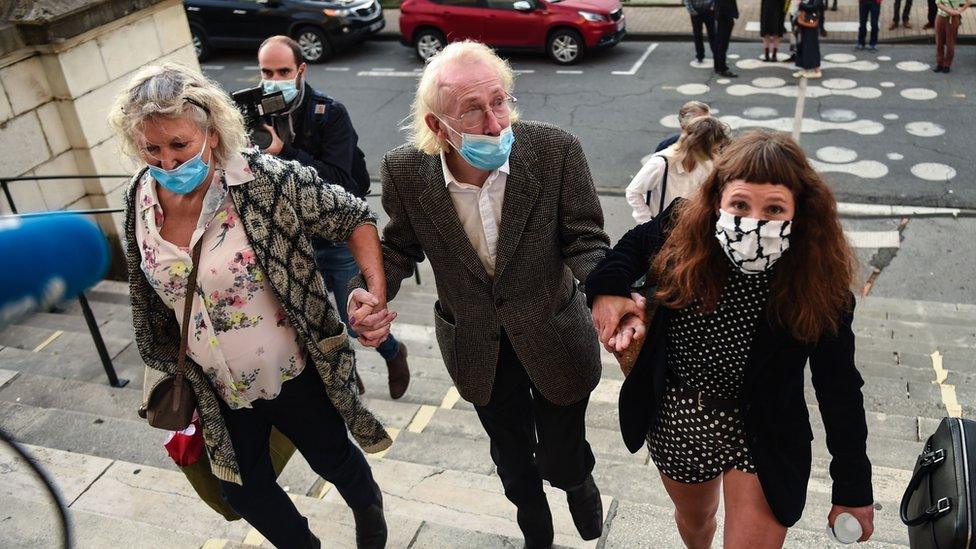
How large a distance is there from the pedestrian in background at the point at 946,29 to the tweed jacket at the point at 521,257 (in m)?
11.1

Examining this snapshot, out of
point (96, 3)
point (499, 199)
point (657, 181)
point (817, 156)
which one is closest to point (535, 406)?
point (499, 199)

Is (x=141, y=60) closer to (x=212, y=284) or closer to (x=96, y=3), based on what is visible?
(x=96, y=3)

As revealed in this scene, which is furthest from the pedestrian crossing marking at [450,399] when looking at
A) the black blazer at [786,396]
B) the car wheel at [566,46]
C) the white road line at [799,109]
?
the car wheel at [566,46]

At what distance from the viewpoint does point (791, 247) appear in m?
2.22

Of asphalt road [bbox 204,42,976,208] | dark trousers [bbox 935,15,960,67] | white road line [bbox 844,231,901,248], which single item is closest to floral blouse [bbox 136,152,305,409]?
white road line [bbox 844,231,901,248]

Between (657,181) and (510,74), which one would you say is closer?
(510,74)

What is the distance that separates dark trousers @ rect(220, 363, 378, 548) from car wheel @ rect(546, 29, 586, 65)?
38.5 feet

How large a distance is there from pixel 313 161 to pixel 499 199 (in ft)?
5.54

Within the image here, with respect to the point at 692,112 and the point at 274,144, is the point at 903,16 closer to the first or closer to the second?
the point at 692,112

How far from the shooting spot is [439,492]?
3.57 metres

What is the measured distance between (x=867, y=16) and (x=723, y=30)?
2.62 metres

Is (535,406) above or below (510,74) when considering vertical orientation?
below

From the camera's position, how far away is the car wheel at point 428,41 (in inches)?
570

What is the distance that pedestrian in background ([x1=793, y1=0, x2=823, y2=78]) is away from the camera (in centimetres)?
1173
